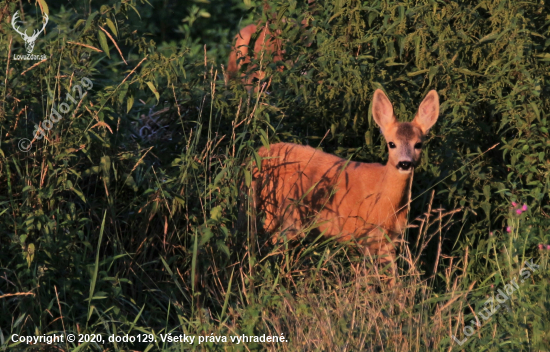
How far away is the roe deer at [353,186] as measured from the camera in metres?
5.39

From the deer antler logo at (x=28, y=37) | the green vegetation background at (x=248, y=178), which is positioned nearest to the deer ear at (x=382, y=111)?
the green vegetation background at (x=248, y=178)

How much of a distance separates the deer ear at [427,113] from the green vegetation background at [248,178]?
98 millimetres

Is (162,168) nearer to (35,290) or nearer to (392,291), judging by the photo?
(35,290)

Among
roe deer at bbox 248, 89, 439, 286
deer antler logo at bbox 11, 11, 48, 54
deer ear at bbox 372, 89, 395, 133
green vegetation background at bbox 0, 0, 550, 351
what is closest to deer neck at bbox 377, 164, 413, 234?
roe deer at bbox 248, 89, 439, 286

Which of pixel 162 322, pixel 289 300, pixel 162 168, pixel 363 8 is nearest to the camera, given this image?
pixel 289 300

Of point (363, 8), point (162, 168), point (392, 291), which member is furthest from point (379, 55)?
point (392, 291)

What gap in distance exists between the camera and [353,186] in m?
5.81

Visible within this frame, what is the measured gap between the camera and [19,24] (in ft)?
17.9

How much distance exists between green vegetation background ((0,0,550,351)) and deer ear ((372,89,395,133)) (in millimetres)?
143

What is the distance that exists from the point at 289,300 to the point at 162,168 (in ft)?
5.37

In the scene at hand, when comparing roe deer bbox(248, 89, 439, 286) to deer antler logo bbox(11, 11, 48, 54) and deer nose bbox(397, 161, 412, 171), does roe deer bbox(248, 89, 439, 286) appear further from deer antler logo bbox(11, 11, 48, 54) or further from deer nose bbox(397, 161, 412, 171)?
deer antler logo bbox(11, 11, 48, 54)

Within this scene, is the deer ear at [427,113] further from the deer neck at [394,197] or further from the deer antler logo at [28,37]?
the deer antler logo at [28,37]

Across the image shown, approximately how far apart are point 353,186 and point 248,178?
1505 millimetres

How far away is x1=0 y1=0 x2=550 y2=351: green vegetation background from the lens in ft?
13.6
